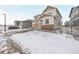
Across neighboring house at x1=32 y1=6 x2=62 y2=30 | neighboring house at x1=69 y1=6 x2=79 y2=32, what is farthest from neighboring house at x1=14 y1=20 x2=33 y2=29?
neighboring house at x1=69 y1=6 x2=79 y2=32

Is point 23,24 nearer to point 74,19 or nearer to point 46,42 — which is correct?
point 46,42

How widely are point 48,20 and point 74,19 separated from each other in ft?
0.99

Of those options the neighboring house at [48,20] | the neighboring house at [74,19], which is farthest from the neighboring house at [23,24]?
the neighboring house at [74,19]

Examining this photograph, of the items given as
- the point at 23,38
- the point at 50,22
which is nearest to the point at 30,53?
the point at 23,38

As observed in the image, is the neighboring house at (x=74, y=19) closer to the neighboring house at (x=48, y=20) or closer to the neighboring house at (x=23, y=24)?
the neighboring house at (x=48, y=20)

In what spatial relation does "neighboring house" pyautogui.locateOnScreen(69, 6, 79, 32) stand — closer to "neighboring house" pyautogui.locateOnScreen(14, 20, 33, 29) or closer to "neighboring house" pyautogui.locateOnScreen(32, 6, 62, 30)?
"neighboring house" pyautogui.locateOnScreen(32, 6, 62, 30)

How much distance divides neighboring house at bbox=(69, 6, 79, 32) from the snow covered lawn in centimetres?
11

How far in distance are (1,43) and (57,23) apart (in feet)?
2.27

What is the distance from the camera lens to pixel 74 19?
1.74 meters

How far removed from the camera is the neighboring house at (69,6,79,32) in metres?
1.72

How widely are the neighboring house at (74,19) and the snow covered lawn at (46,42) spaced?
4.3 inches

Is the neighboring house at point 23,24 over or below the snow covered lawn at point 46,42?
over

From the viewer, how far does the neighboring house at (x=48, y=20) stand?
5.73ft
